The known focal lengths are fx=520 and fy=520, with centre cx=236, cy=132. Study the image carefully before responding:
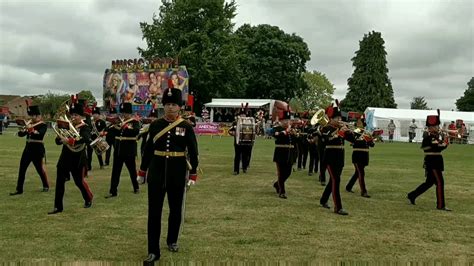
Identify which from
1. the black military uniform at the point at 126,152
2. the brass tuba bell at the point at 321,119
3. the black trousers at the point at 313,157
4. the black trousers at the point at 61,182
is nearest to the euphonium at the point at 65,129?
the black trousers at the point at 61,182

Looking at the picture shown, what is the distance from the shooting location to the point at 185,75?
4747 cm

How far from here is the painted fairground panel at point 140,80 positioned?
158 ft

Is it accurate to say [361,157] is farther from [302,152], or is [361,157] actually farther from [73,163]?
[73,163]

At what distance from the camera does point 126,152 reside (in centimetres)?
1212

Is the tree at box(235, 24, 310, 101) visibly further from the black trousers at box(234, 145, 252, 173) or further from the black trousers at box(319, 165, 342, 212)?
the black trousers at box(319, 165, 342, 212)

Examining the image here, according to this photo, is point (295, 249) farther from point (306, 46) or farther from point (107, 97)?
point (306, 46)

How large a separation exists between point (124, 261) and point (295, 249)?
2354 mm

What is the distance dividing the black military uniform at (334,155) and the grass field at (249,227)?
0.35 m

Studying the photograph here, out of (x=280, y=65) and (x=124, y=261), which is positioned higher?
(x=280, y=65)

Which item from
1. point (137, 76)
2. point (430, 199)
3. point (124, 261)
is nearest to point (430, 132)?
point (430, 199)

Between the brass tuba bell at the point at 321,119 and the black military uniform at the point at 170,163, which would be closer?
the black military uniform at the point at 170,163

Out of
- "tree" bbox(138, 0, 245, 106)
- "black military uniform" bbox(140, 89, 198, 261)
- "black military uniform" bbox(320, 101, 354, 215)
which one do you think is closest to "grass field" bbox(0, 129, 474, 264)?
"black military uniform" bbox(320, 101, 354, 215)

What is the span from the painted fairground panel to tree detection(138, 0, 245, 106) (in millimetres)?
7790

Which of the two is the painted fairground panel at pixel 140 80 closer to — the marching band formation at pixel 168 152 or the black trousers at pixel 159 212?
the marching band formation at pixel 168 152
